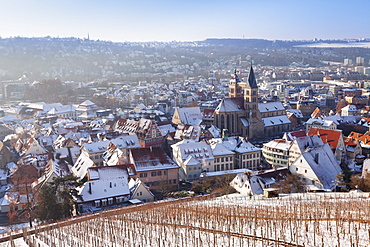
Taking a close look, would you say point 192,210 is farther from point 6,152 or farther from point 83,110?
point 83,110

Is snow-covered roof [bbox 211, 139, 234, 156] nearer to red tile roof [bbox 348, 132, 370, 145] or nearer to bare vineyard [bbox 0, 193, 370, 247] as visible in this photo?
red tile roof [bbox 348, 132, 370, 145]

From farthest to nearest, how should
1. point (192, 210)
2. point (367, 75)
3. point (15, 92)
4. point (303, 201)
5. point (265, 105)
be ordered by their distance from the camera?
point (367, 75) → point (15, 92) → point (265, 105) → point (303, 201) → point (192, 210)

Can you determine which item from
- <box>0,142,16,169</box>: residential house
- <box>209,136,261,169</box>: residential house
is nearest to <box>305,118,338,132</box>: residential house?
<box>209,136,261,169</box>: residential house

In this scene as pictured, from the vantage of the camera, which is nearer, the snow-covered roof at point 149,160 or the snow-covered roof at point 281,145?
the snow-covered roof at point 149,160

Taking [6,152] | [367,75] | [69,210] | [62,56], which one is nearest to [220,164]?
[69,210]

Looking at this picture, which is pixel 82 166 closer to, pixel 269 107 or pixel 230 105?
pixel 230 105

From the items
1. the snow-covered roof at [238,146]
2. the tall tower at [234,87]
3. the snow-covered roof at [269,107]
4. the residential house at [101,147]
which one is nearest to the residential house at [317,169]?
the snow-covered roof at [238,146]

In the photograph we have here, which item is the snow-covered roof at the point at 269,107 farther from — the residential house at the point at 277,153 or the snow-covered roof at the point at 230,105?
the residential house at the point at 277,153

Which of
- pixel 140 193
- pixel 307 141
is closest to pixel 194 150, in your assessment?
pixel 140 193
